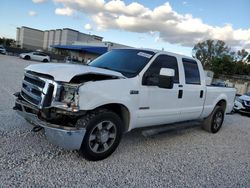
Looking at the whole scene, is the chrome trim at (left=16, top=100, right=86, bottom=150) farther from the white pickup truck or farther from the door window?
the door window

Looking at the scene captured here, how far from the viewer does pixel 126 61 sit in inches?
201

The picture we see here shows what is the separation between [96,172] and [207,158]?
96.1 inches

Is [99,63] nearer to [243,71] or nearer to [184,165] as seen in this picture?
[184,165]

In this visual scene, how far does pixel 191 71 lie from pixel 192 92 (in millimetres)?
524

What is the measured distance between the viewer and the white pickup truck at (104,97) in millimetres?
3723

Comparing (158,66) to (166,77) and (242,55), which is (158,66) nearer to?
(166,77)

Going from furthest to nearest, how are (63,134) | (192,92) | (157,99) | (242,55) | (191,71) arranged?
(242,55), (191,71), (192,92), (157,99), (63,134)

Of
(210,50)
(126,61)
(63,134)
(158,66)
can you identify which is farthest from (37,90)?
(210,50)

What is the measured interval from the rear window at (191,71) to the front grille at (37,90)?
323 centimetres

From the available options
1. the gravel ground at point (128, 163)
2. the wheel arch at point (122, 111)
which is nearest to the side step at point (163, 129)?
the gravel ground at point (128, 163)

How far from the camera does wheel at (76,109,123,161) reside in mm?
3906

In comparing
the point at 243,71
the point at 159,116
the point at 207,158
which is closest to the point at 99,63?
the point at 159,116

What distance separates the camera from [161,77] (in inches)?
182

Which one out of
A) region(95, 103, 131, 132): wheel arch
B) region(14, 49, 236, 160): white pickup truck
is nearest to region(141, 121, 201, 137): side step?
region(14, 49, 236, 160): white pickup truck
